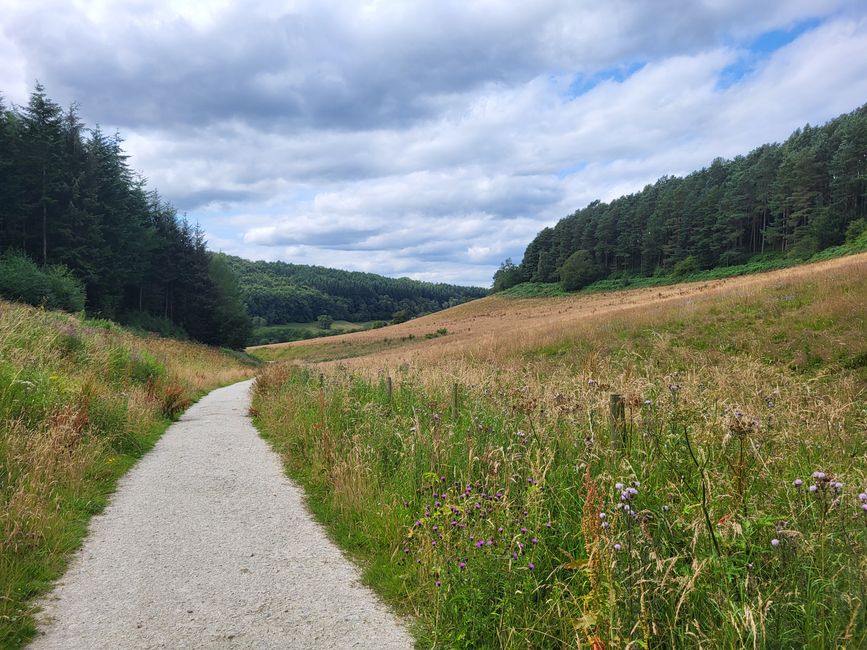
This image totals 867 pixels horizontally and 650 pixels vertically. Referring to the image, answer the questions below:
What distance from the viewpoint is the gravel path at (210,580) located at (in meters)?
3.42

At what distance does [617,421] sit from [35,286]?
96.1ft

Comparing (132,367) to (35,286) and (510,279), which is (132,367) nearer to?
(35,286)

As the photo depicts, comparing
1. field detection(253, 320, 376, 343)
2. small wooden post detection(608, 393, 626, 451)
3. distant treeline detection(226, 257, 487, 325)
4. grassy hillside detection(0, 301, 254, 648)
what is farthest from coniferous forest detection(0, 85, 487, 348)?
distant treeline detection(226, 257, 487, 325)

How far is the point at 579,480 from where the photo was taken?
4.36 meters

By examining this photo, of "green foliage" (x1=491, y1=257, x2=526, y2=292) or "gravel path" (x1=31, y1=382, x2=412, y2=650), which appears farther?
"green foliage" (x1=491, y1=257, x2=526, y2=292)

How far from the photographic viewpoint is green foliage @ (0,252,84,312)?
23.6 metres

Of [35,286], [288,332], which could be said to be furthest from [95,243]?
[288,332]

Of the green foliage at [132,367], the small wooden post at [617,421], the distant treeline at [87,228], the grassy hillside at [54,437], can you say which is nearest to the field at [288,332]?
the distant treeline at [87,228]

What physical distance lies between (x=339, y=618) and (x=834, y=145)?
89950 millimetres

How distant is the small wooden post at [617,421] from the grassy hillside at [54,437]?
4613 millimetres

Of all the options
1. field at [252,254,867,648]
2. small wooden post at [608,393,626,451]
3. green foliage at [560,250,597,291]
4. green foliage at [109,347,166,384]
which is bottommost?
field at [252,254,867,648]

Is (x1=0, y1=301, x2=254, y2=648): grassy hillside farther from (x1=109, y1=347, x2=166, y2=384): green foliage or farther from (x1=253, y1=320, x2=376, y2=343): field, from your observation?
(x1=253, y1=320, x2=376, y2=343): field

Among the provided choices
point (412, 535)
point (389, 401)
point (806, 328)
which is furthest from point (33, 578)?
point (806, 328)

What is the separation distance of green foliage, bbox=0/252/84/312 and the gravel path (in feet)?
71.7
